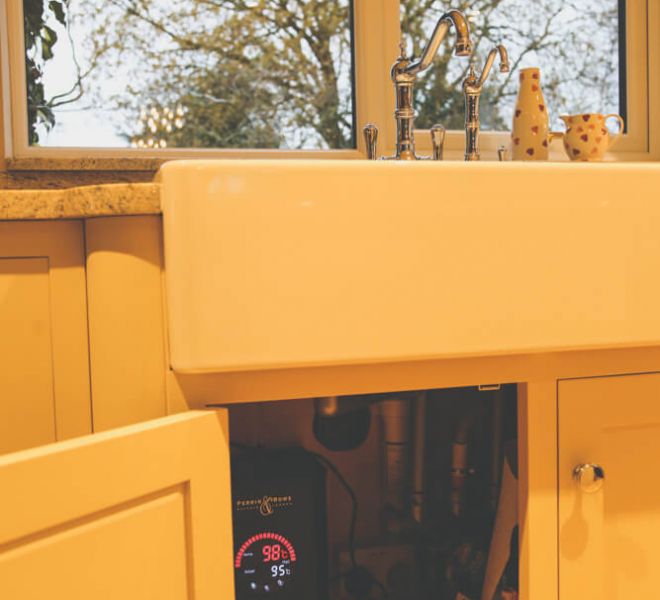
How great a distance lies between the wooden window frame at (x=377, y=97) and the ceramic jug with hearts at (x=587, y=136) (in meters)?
0.26

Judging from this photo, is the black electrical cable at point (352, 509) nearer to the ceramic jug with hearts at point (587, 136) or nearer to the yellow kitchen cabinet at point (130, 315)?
the yellow kitchen cabinet at point (130, 315)

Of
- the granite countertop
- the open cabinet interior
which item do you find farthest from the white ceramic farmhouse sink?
the open cabinet interior

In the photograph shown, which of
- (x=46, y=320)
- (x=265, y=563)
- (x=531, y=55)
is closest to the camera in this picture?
(x=46, y=320)

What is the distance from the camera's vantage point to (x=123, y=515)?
1.72 ft

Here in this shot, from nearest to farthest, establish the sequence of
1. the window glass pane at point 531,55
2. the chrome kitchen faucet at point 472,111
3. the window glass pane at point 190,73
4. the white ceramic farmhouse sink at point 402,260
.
A: the white ceramic farmhouse sink at point 402,260
the chrome kitchen faucet at point 472,111
the window glass pane at point 190,73
the window glass pane at point 531,55

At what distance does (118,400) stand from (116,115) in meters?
0.82

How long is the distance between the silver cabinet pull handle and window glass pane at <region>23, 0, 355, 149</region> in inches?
34.5

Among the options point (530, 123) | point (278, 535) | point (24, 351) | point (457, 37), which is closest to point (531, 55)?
point (530, 123)

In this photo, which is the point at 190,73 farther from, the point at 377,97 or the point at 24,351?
the point at 24,351

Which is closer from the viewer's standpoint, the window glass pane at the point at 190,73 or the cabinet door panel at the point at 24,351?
the cabinet door panel at the point at 24,351

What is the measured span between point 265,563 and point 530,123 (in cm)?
84

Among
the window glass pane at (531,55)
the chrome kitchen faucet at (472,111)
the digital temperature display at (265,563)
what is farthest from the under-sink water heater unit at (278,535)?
the window glass pane at (531,55)

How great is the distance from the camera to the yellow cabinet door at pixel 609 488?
71cm

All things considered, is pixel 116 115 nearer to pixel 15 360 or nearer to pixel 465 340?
pixel 15 360
